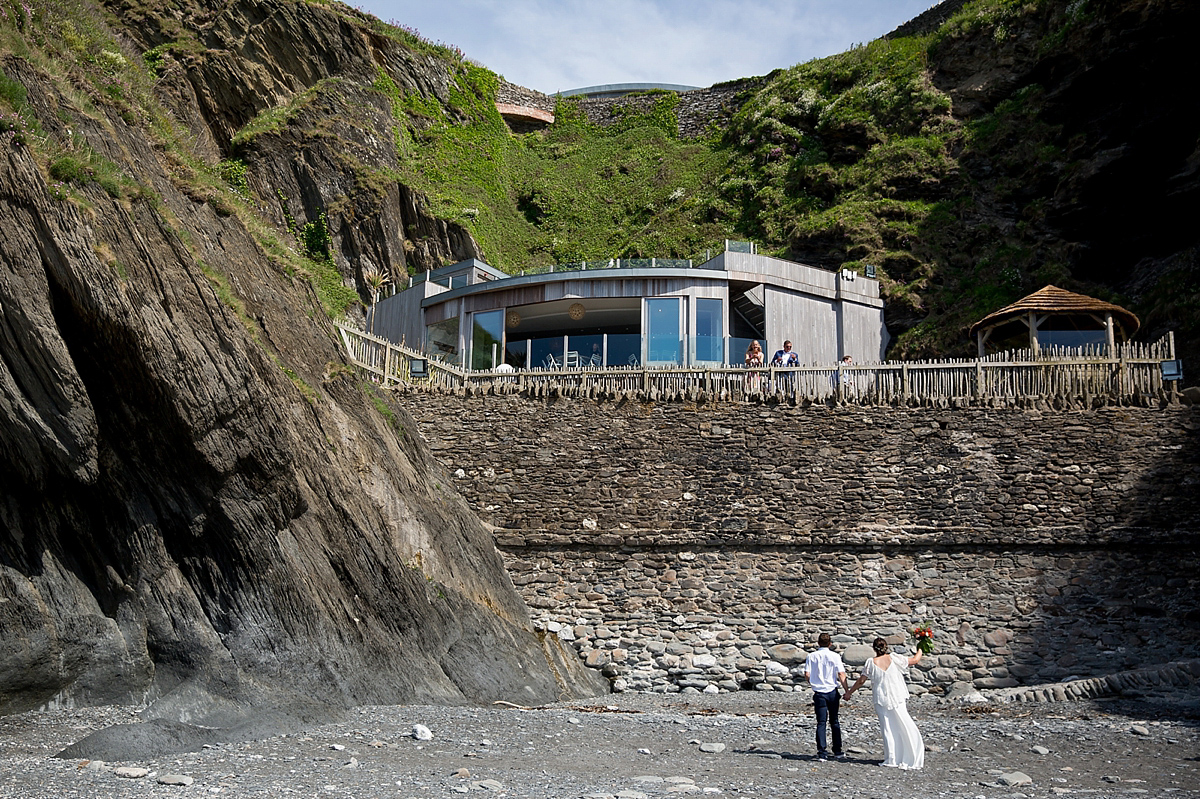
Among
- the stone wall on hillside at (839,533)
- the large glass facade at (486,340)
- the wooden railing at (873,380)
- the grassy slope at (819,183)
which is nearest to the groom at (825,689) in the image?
the stone wall on hillside at (839,533)

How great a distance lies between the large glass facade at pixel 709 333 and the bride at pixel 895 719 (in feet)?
44.2

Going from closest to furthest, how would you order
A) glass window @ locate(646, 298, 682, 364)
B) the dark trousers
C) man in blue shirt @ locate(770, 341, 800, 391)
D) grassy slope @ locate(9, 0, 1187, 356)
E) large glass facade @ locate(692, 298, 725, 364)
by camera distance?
the dark trousers < man in blue shirt @ locate(770, 341, 800, 391) < glass window @ locate(646, 298, 682, 364) < large glass facade @ locate(692, 298, 725, 364) < grassy slope @ locate(9, 0, 1187, 356)

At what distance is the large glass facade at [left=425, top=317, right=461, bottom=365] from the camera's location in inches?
941

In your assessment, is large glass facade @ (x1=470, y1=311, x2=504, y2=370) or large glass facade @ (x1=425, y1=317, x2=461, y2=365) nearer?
large glass facade @ (x1=470, y1=311, x2=504, y2=370)

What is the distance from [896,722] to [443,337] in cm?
1741

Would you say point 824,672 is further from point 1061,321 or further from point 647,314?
point 1061,321

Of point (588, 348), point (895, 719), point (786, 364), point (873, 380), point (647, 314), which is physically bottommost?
point (895, 719)

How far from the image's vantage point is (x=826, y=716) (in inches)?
374

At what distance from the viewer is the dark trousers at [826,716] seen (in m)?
9.33

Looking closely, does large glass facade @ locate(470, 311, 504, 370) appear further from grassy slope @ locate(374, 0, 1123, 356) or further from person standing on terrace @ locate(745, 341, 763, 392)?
grassy slope @ locate(374, 0, 1123, 356)

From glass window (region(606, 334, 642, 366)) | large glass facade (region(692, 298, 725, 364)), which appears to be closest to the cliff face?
glass window (region(606, 334, 642, 366))

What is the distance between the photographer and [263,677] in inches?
396

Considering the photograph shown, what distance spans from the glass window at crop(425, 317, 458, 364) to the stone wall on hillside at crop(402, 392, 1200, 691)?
650 cm

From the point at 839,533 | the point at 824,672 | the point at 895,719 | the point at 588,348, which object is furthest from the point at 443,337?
the point at 895,719
